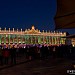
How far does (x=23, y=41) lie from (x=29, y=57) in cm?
9918

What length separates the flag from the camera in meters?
3.44

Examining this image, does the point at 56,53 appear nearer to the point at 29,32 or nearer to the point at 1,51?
the point at 1,51

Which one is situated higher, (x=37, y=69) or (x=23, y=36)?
(x=23, y=36)

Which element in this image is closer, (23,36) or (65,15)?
(65,15)

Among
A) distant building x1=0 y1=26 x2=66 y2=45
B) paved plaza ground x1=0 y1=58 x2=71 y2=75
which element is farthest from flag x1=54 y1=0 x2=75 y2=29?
distant building x1=0 y1=26 x2=66 y2=45

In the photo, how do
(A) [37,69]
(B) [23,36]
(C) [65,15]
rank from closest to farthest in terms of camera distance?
(C) [65,15] < (A) [37,69] < (B) [23,36]

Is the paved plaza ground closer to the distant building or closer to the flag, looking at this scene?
the flag

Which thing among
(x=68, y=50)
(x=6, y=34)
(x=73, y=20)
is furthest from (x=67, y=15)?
(x=6, y=34)

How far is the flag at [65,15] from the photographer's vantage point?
3438mm

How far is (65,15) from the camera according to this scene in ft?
11.6

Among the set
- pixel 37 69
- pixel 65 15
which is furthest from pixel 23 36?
pixel 65 15

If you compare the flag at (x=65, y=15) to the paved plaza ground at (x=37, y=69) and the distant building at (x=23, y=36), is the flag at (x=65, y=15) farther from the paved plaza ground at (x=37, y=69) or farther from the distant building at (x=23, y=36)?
the distant building at (x=23, y=36)

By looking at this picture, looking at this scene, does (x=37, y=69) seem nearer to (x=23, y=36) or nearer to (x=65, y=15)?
(x=65, y=15)

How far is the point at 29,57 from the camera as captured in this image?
30109 millimetres
